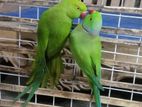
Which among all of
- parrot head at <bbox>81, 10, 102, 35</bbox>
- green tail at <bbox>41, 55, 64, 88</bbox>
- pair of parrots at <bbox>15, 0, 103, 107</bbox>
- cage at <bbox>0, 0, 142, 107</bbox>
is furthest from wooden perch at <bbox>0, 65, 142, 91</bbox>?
parrot head at <bbox>81, 10, 102, 35</bbox>

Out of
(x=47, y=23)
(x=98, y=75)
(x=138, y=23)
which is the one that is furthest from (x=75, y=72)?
(x=138, y=23)

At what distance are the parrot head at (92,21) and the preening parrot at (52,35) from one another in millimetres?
38

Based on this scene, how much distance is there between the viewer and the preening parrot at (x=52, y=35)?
3.05ft

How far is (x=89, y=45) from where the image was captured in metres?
0.95

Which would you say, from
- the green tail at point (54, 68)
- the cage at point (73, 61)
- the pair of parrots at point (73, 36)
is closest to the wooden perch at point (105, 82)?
the cage at point (73, 61)

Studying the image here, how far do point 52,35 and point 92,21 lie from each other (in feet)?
0.54

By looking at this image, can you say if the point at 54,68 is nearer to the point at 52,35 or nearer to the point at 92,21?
the point at 52,35

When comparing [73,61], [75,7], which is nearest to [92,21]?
[75,7]

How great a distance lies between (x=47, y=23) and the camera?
97 cm

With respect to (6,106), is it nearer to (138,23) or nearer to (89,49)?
(89,49)

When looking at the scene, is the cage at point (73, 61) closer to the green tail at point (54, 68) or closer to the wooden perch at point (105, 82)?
the wooden perch at point (105, 82)

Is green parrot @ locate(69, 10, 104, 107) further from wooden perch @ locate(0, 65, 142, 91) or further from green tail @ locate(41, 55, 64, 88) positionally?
wooden perch @ locate(0, 65, 142, 91)

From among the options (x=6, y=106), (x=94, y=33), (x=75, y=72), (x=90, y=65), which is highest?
(x=94, y=33)

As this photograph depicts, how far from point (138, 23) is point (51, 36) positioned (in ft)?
3.48
